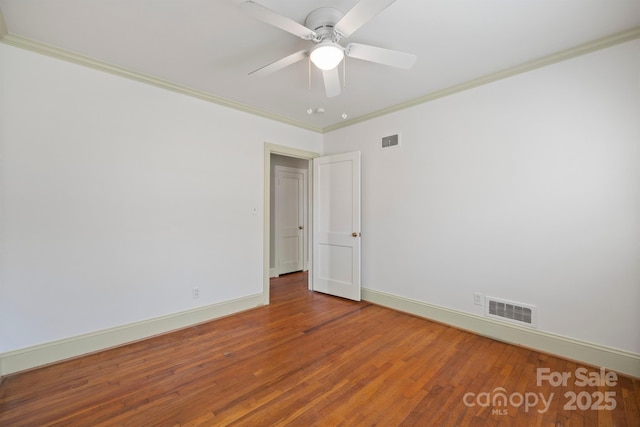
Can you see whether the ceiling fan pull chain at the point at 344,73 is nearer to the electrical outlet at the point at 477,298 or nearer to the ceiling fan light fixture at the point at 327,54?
the ceiling fan light fixture at the point at 327,54

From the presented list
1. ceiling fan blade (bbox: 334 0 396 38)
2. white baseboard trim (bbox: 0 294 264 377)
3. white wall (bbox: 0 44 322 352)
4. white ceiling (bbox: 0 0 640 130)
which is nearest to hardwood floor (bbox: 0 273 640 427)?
white baseboard trim (bbox: 0 294 264 377)

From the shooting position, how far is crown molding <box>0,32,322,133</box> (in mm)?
2148

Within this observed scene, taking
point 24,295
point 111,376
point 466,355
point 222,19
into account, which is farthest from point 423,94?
point 24,295

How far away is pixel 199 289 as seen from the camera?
3.11 meters

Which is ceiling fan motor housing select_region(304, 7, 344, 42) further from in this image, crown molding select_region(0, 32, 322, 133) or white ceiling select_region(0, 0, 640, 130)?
crown molding select_region(0, 32, 322, 133)

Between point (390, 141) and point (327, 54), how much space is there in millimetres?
1987

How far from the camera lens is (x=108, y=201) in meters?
2.53

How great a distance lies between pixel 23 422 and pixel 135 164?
204cm

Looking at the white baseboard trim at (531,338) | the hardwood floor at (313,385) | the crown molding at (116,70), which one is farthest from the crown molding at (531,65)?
the hardwood floor at (313,385)

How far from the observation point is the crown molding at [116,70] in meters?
2.15

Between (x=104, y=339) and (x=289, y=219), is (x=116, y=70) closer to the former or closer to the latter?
(x=104, y=339)

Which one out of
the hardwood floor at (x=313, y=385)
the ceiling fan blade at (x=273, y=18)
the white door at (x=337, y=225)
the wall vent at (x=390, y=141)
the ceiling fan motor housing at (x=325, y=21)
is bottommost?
the hardwood floor at (x=313, y=385)

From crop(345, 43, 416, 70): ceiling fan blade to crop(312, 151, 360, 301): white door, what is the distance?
1.84 metres

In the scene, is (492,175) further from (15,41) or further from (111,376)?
(15,41)
